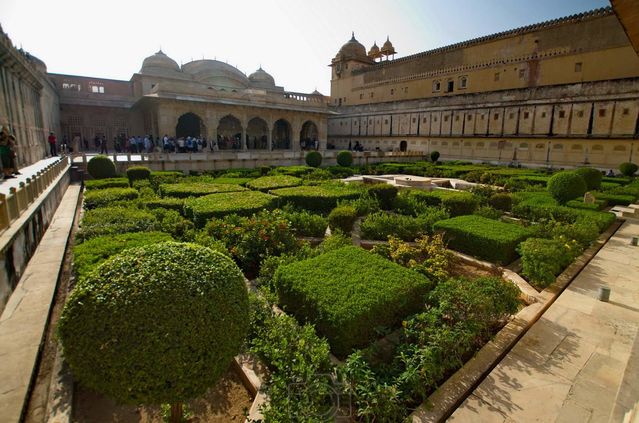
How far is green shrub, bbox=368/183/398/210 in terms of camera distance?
439 inches

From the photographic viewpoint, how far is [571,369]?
3.83 meters

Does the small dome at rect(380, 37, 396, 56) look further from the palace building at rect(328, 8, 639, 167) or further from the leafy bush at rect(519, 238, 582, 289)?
the leafy bush at rect(519, 238, 582, 289)

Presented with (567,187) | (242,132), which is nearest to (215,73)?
(242,132)

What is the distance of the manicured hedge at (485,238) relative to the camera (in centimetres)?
691

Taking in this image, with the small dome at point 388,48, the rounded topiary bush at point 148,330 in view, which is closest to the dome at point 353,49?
the small dome at point 388,48

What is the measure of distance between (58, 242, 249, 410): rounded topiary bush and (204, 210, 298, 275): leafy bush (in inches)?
131

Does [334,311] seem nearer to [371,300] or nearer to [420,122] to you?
[371,300]

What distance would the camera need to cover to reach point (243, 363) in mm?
3697

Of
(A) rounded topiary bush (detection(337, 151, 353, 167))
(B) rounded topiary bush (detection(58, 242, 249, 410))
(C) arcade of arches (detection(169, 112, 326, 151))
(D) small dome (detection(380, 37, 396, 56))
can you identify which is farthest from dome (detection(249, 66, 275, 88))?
(B) rounded topiary bush (detection(58, 242, 249, 410))

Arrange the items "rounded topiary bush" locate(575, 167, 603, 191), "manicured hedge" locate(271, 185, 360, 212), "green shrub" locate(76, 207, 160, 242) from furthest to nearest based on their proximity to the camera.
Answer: "rounded topiary bush" locate(575, 167, 603, 191) → "manicured hedge" locate(271, 185, 360, 212) → "green shrub" locate(76, 207, 160, 242)

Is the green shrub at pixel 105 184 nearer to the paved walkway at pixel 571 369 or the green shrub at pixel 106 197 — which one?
the green shrub at pixel 106 197

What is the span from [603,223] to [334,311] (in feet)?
29.4

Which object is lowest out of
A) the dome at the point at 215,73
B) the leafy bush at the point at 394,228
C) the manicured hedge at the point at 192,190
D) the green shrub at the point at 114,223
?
the leafy bush at the point at 394,228

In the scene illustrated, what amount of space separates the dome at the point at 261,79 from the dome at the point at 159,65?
30.1 ft
